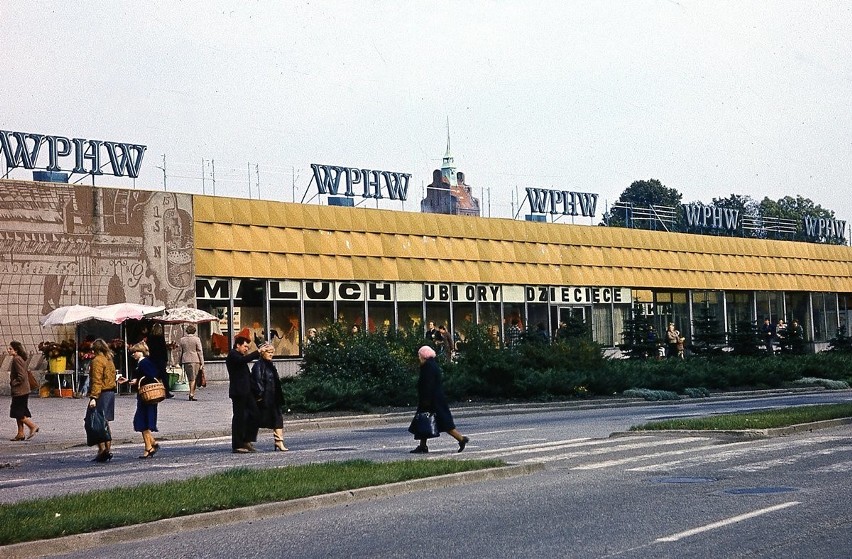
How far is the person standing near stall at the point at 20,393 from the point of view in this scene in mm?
23203

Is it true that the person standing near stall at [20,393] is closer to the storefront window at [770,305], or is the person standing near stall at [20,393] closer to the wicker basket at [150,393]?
the wicker basket at [150,393]

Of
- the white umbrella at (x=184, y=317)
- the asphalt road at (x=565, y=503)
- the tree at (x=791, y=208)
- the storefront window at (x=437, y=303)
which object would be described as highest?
the tree at (x=791, y=208)

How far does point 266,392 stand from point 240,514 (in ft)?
26.6

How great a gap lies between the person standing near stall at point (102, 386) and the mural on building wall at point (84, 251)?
2086cm

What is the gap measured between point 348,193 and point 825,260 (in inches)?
1570

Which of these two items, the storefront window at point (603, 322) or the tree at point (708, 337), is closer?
the tree at point (708, 337)

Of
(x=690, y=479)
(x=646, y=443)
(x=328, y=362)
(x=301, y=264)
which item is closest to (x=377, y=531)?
(x=690, y=479)

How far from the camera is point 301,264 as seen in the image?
4991 centimetres

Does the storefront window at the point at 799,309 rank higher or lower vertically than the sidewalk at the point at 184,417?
higher

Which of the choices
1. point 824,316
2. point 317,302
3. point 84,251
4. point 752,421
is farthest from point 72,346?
point 824,316

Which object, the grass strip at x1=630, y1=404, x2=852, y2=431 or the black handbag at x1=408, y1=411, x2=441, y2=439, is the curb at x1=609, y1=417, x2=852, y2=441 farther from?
the black handbag at x1=408, y1=411, x2=441, y2=439

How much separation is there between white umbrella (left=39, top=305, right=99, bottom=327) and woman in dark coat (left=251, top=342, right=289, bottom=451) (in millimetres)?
16839

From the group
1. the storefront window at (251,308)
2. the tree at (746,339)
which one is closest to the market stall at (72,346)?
the storefront window at (251,308)

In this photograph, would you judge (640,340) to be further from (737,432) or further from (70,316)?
(737,432)
